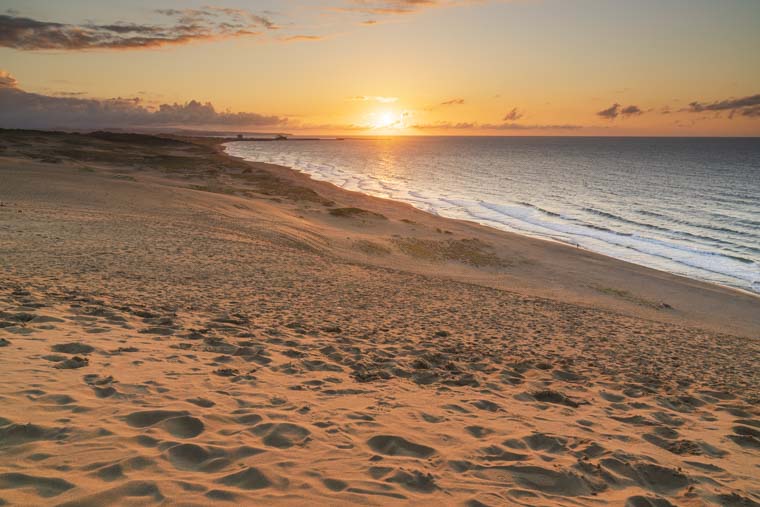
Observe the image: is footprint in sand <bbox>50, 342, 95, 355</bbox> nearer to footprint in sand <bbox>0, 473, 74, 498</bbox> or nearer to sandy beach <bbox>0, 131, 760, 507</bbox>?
sandy beach <bbox>0, 131, 760, 507</bbox>

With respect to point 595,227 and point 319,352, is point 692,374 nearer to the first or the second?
point 319,352

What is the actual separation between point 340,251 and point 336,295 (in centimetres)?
773

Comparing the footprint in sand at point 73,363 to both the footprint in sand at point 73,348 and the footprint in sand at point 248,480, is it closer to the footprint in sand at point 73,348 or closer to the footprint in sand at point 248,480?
the footprint in sand at point 73,348

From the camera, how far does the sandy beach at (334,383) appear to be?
4434 millimetres

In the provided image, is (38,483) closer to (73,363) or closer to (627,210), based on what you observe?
(73,363)

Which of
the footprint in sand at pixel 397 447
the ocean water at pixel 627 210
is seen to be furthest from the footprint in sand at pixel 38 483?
the ocean water at pixel 627 210

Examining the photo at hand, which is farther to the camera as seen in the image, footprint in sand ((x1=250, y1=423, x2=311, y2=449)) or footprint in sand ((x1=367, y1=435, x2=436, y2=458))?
footprint in sand ((x1=367, y1=435, x2=436, y2=458))

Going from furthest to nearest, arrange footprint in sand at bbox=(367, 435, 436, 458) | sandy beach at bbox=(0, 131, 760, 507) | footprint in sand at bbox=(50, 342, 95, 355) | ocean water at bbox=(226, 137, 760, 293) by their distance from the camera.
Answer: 1. ocean water at bbox=(226, 137, 760, 293)
2. footprint in sand at bbox=(50, 342, 95, 355)
3. footprint in sand at bbox=(367, 435, 436, 458)
4. sandy beach at bbox=(0, 131, 760, 507)

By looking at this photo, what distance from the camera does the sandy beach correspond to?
443 cm

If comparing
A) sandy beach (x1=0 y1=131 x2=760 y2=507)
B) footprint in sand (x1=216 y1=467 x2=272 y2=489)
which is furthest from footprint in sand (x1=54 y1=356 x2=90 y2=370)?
footprint in sand (x1=216 y1=467 x2=272 y2=489)

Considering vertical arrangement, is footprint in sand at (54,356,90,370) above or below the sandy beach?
above

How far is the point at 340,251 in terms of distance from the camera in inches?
819

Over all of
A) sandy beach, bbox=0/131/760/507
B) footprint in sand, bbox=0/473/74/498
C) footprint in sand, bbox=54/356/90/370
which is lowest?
sandy beach, bbox=0/131/760/507

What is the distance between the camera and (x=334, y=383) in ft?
23.6
